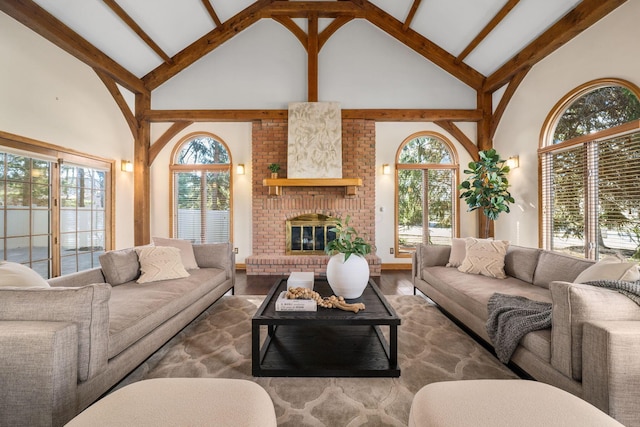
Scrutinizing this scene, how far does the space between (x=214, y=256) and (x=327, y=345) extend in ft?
6.05

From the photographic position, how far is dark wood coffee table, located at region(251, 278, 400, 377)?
1794mm

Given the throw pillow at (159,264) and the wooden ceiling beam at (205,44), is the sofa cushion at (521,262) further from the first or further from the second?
the wooden ceiling beam at (205,44)

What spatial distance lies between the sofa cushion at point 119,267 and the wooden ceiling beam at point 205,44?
139 inches

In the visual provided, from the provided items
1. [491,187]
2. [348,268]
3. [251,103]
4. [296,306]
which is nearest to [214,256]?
[296,306]

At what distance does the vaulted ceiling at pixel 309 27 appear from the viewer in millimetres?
3219

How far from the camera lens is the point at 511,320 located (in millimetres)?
1801

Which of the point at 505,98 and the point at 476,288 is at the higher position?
the point at 505,98

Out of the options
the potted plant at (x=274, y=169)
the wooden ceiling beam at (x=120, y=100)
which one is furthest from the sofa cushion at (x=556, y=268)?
the wooden ceiling beam at (x=120, y=100)

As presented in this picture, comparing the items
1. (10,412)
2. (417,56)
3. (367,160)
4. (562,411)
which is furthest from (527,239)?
(10,412)

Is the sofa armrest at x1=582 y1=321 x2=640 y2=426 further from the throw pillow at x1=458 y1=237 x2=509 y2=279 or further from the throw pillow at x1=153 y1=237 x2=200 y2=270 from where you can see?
the throw pillow at x1=153 y1=237 x2=200 y2=270

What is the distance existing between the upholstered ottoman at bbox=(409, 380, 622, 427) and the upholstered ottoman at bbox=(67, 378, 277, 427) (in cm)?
55

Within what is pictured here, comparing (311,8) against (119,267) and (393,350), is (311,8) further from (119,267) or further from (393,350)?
(393,350)

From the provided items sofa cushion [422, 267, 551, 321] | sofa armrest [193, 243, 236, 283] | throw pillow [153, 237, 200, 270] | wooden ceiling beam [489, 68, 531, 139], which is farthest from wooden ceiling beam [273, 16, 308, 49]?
sofa cushion [422, 267, 551, 321]

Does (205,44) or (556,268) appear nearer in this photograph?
(556,268)
